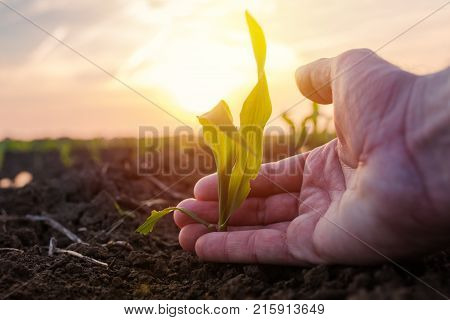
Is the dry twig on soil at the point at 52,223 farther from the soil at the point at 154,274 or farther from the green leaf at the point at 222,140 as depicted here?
the green leaf at the point at 222,140

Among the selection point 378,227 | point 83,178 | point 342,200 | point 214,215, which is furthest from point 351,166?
point 83,178

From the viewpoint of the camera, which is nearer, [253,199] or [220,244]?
[220,244]

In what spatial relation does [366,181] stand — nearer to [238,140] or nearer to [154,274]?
[238,140]

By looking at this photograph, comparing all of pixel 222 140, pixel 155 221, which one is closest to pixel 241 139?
pixel 222 140

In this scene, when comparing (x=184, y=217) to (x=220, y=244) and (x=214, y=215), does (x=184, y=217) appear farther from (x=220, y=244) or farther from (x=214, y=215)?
(x=220, y=244)

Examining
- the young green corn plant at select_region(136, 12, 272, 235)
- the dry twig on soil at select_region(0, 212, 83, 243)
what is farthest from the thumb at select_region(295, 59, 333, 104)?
the dry twig on soil at select_region(0, 212, 83, 243)
